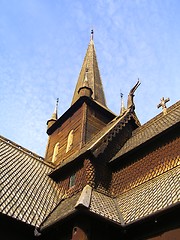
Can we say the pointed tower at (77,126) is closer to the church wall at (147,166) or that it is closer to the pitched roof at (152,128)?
the pitched roof at (152,128)

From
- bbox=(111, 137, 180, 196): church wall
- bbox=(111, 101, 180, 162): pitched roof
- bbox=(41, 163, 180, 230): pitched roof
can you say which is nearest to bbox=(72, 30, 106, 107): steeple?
bbox=(111, 101, 180, 162): pitched roof

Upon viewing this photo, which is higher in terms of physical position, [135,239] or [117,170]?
[117,170]

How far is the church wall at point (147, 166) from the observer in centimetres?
1076

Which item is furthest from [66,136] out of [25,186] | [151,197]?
[151,197]

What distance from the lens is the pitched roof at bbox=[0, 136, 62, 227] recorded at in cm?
1073

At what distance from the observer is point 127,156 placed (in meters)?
12.4

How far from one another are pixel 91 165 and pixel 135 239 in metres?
3.86

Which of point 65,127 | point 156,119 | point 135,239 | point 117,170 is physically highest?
point 65,127

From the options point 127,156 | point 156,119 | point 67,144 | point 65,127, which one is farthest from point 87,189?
point 65,127

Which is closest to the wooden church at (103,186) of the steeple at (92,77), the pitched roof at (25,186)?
the pitched roof at (25,186)

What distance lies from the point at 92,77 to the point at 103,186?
515 inches

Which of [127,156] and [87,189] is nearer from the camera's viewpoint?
[87,189]

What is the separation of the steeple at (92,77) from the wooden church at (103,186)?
5.26m

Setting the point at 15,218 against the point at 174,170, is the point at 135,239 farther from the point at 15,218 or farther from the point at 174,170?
the point at 15,218
